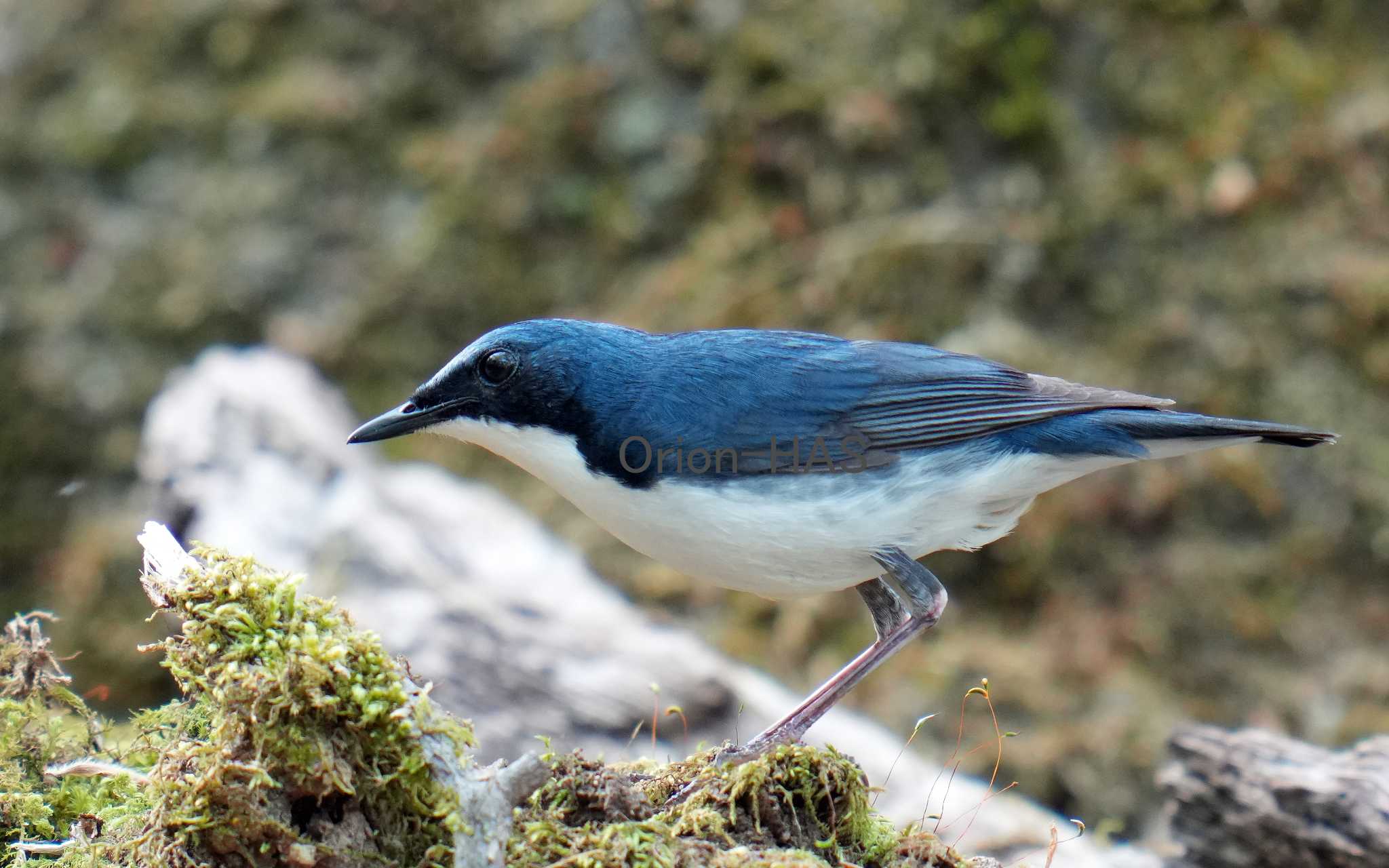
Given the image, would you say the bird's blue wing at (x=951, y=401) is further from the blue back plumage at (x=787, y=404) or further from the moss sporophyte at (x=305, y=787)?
the moss sporophyte at (x=305, y=787)

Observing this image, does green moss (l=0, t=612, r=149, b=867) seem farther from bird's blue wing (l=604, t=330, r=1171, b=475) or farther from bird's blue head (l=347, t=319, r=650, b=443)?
bird's blue wing (l=604, t=330, r=1171, b=475)

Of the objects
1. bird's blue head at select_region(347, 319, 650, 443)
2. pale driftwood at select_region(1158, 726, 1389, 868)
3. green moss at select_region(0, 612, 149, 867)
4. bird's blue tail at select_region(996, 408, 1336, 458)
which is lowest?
green moss at select_region(0, 612, 149, 867)

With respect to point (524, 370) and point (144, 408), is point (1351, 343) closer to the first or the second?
point (524, 370)

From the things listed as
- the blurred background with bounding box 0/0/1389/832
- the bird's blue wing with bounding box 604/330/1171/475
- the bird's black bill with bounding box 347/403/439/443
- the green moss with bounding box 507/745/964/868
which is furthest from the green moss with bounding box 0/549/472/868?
the blurred background with bounding box 0/0/1389/832

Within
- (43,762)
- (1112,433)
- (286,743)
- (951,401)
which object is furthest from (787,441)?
(43,762)

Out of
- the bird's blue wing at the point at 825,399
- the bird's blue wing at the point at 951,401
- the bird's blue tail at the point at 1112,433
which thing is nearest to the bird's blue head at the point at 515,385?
the bird's blue wing at the point at 825,399

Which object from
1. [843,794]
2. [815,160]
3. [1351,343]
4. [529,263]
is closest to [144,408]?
[529,263]
